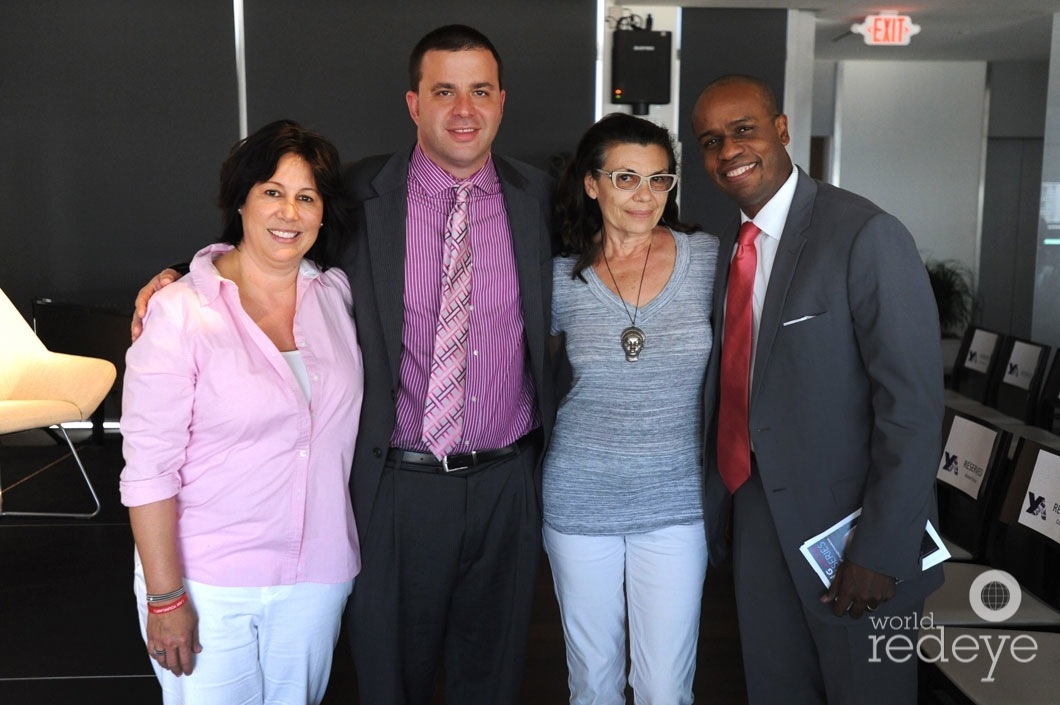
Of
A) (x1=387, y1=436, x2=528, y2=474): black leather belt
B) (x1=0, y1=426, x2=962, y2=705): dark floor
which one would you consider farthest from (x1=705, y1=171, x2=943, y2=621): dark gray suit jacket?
(x1=0, y1=426, x2=962, y2=705): dark floor

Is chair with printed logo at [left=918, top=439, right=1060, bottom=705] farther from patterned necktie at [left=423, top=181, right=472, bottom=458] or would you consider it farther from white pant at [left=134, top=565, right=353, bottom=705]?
white pant at [left=134, top=565, right=353, bottom=705]

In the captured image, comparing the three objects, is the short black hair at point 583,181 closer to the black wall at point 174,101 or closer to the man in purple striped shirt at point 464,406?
the man in purple striped shirt at point 464,406

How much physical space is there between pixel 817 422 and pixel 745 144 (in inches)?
27.9

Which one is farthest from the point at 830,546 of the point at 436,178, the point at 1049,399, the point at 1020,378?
the point at 1020,378

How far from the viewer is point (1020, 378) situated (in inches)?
226

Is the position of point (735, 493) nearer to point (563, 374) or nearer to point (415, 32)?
point (563, 374)

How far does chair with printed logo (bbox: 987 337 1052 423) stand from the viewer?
550 cm

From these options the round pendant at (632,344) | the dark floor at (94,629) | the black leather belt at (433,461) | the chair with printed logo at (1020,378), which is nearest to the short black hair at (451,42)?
the round pendant at (632,344)

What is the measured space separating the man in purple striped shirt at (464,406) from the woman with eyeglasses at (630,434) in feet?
0.39

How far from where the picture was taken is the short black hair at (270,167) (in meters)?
2.21

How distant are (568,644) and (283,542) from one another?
861 millimetres

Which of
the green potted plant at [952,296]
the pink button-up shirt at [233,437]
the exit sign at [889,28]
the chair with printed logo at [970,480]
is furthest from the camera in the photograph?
the green potted plant at [952,296]

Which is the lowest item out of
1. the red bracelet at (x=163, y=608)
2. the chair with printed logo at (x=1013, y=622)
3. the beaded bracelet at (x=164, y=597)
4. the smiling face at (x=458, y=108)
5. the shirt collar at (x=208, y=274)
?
the chair with printed logo at (x=1013, y=622)

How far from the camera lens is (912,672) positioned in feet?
7.63
